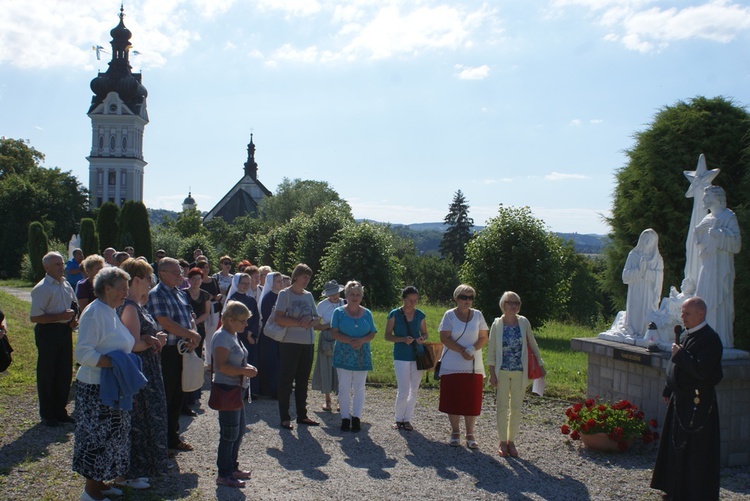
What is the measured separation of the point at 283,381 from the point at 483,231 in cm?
1415

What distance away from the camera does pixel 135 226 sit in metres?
37.4

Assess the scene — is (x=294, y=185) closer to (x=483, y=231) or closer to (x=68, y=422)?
(x=483, y=231)

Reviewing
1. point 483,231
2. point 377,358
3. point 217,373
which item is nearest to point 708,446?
point 217,373

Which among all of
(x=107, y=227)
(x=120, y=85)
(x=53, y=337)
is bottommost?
(x=53, y=337)

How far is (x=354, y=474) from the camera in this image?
6.60 m

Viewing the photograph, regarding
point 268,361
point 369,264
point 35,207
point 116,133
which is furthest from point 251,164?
point 268,361

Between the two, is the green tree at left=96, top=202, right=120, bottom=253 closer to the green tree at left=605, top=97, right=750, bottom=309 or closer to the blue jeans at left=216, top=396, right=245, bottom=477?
the green tree at left=605, top=97, right=750, bottom=309

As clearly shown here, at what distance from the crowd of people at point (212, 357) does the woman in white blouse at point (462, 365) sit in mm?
12

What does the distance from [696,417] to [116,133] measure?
94.0m

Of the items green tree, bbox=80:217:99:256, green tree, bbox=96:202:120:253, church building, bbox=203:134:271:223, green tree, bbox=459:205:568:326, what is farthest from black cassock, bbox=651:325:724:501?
church building, bbox=203:134:271:223

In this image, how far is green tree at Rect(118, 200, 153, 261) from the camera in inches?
1460

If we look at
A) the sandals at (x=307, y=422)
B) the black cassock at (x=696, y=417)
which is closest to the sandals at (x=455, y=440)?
the sandals at (x=307, y=422)

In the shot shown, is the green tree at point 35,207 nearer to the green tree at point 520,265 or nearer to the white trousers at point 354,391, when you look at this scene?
the green tree at point 520,265

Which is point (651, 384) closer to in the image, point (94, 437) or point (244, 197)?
point (94, 437)
